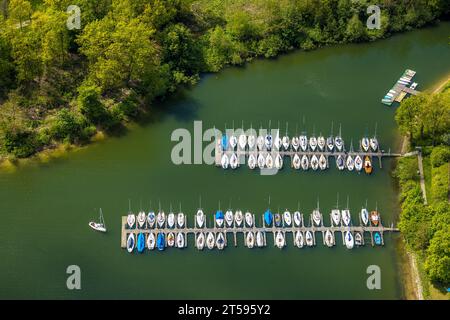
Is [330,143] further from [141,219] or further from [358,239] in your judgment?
[141,219]

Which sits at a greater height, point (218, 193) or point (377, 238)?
point (218, 193)

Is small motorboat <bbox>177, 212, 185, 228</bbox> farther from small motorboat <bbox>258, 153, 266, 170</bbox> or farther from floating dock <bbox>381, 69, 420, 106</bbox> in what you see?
floating dock <bbox>381, 69, 420, 106</bbox>

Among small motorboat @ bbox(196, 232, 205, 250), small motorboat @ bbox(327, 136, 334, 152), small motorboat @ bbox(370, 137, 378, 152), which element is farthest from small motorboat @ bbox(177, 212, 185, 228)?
small motorboat @ bbox(370, 137, 378, 152)

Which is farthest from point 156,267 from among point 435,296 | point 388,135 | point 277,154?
point 388,135

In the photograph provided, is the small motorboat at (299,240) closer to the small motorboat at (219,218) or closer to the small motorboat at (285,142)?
the small motorboat at (219,218)

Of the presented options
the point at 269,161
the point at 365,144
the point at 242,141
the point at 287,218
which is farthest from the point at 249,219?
the point at 365,144

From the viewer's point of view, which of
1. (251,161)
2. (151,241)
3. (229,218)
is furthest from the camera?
(251,161)

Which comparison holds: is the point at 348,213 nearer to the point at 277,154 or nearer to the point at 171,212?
the point at 277,154
